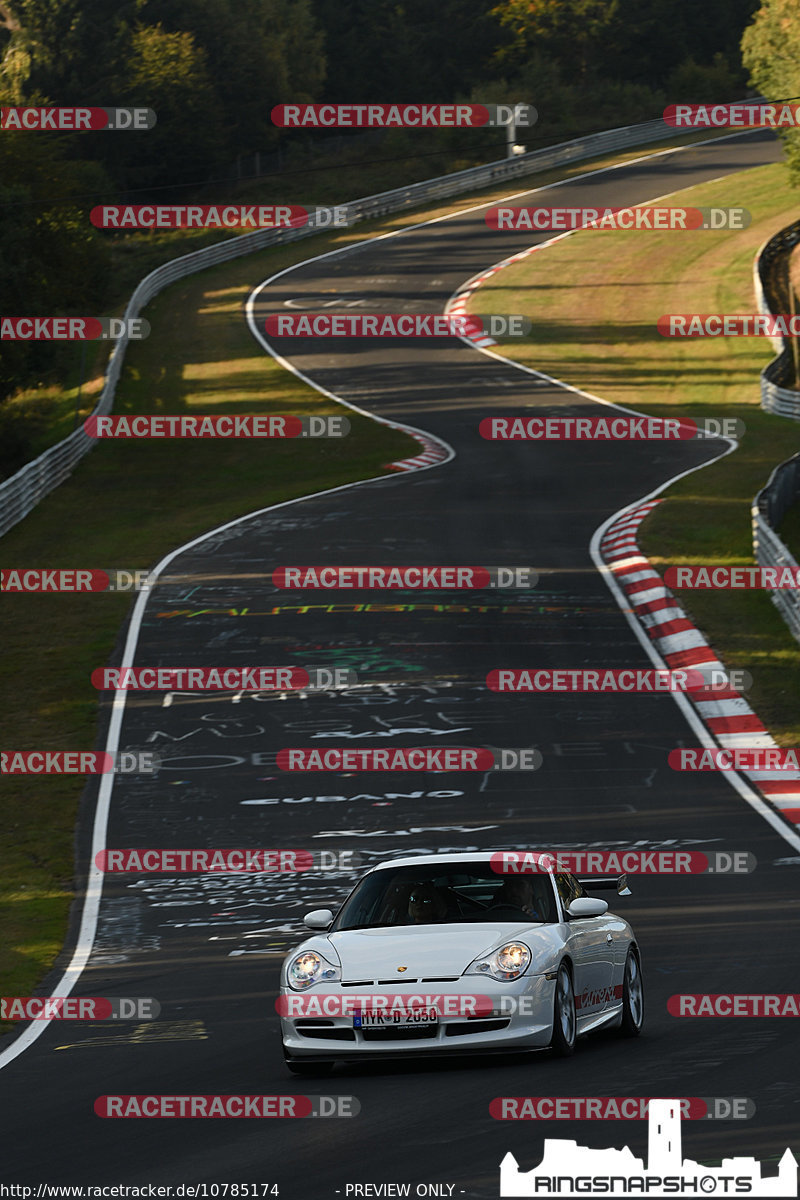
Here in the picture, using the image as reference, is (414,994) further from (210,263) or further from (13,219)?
(210,263)

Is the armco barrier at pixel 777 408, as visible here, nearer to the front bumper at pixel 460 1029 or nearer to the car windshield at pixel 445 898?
the car windshield at pixel 445 898

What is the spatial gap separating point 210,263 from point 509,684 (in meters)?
53.6

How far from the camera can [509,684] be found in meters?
23.7

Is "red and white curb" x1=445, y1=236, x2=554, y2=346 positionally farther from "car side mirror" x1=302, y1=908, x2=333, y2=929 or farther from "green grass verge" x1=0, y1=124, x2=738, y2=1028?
"car side mirror" x1=302, y1=908, x2=333, y2=929

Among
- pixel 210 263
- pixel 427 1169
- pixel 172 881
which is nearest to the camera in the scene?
pixel 427 1169

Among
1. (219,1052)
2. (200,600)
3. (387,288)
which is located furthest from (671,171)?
(219,1052)

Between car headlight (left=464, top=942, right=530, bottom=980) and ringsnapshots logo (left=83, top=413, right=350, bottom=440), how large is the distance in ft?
121

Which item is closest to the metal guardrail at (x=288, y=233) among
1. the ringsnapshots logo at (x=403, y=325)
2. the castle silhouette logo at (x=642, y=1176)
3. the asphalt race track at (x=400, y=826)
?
the ringsnapshots logo at (x=403, y=325)

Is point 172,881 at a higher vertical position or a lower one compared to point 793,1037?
lower

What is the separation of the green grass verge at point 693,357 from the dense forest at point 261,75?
7232mm

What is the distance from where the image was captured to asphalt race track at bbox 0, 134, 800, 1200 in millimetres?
8156

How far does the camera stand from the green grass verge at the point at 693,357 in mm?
26203

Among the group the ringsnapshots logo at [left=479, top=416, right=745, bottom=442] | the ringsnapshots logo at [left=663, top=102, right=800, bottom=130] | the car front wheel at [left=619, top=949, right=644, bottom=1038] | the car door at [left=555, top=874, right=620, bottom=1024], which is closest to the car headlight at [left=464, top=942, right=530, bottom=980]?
the car door at [left=555, top=874, right=620, bottom=1024]

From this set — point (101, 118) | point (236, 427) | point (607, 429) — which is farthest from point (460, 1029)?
point (101, 118)
